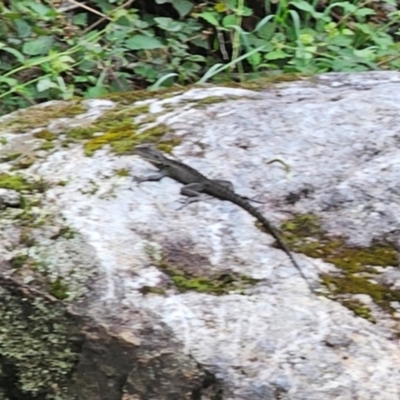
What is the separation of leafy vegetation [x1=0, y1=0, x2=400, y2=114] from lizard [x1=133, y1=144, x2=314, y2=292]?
1.09 metres

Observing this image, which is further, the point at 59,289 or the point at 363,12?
the point at 363,12

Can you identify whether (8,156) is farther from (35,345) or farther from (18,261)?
(35,345)

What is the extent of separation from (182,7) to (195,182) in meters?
1.81

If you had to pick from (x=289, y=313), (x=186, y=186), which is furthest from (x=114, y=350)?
(x=186, y=186)

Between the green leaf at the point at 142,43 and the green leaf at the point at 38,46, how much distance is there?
1.18ft

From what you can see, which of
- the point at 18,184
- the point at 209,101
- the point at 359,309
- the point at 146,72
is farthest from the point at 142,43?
the point at 359,309

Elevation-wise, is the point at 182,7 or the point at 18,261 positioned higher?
the point at 18,261

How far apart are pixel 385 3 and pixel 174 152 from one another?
7.83ft

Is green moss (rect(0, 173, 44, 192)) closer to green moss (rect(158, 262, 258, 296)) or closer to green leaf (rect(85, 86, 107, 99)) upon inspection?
green moss (rect(158, 262, 258, 296))

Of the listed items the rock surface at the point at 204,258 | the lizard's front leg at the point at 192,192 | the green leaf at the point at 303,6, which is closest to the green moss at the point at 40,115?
the rock surface at the point at 204,258

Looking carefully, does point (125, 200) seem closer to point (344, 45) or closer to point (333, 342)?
point (333, 342)

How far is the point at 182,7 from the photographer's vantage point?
3973mm

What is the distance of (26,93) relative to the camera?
11.5ft

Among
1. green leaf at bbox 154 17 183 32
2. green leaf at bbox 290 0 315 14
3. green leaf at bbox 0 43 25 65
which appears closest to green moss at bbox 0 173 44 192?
green leaf at bbox 0 43 25 65
